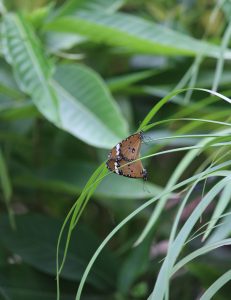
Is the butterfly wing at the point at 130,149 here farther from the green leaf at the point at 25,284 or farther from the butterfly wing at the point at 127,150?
the green leaf at the point at 25,284

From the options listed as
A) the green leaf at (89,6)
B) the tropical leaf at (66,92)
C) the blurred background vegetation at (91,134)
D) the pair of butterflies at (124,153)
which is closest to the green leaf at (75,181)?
the blurred background vegetation at (91,134)

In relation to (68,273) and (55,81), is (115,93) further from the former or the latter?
(68,273)

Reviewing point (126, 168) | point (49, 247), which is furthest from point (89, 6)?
point (126, 168)

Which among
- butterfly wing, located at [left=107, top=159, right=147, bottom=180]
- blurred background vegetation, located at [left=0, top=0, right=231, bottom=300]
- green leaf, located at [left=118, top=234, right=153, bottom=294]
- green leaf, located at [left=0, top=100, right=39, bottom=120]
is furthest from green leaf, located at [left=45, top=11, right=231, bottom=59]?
butterfly wing, located at [left=107, top=159, right=147, bottom=180]

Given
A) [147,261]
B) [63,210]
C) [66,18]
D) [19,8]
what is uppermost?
[19,8]

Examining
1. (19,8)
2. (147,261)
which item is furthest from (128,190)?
(19,8)

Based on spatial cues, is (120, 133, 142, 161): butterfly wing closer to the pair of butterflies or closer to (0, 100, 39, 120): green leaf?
the pair of butterflies

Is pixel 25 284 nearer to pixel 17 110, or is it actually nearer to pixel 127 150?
pixel 17 110
